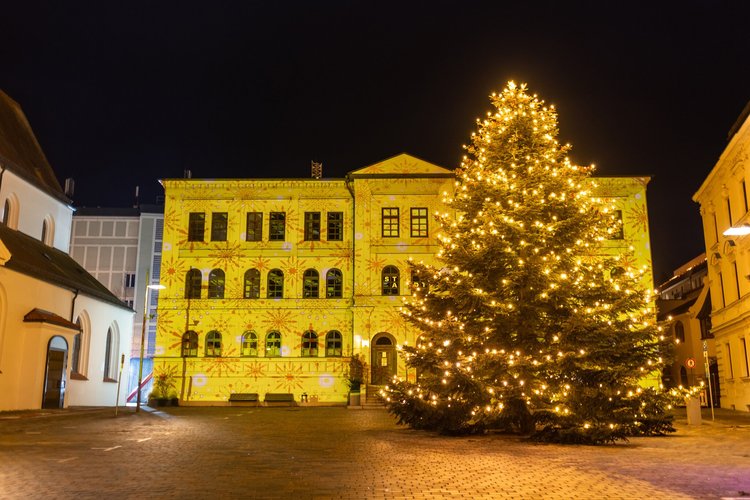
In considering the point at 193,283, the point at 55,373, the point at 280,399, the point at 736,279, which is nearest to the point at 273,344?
the point at 280,399

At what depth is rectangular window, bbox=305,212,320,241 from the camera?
126ft

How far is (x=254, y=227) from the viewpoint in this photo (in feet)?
127

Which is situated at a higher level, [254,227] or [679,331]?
[254,227]

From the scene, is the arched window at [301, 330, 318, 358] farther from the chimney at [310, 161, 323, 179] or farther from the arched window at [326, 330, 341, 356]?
the chimney at [310, 161, 323, 179]

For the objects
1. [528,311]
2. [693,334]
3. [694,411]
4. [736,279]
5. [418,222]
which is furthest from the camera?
[693,334]

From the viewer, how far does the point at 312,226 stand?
127ft

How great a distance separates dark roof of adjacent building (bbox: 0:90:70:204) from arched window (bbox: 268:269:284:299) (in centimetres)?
1158

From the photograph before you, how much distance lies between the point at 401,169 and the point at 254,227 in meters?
8.93

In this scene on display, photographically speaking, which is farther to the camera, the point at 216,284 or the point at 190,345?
the point at 216,284

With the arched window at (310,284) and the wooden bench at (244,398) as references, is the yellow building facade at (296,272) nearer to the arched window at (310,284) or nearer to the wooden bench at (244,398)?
the arched window at (310,284)

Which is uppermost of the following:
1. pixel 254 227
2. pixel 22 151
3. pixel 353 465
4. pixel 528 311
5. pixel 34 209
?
pixel 22 151

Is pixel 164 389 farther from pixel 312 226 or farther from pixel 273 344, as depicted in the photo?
pixel 312 226

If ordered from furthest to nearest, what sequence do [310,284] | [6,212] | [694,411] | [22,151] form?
[310,284], [22,151], [6,212], [694,411]

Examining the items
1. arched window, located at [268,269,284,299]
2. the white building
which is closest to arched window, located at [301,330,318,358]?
arched window, located at [268,269,284,299]
